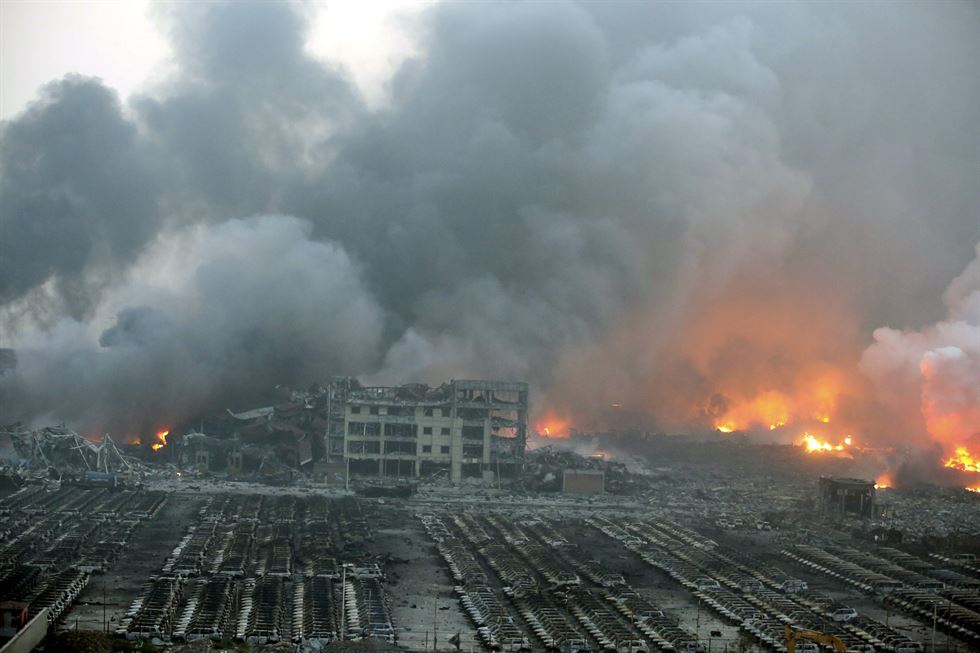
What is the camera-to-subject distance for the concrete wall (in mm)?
19994

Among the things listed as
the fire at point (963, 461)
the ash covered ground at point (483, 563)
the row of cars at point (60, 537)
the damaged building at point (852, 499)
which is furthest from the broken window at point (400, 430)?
the fire at point (963, 461)

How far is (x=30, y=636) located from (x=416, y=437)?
91.4 feet

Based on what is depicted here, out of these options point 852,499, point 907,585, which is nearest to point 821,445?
point 852,499

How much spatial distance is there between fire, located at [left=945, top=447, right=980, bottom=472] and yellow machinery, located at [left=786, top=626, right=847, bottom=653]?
2672cm

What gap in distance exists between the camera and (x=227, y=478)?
45.2m

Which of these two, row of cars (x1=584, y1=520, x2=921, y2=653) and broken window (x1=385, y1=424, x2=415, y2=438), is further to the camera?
broken window (x1=385, y1=424, x2=415, y2=438)

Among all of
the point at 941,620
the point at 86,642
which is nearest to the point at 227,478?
the point at 86,642

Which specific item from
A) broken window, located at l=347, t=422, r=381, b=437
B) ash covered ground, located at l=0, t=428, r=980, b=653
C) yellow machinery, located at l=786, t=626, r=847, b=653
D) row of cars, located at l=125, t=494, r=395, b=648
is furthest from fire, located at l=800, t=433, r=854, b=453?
yellow machinery, located at l=786, t=626, r=847, b=653

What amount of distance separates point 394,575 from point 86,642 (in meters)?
9.45

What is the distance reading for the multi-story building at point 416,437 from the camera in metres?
48.1

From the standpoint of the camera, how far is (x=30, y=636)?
21047 millimetres

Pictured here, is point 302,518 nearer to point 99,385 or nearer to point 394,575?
point 394,575

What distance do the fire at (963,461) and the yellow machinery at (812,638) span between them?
26.7 metres

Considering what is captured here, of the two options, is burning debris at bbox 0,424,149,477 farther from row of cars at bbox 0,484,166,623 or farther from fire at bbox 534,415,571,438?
fire at bbox 534,415,571,438
